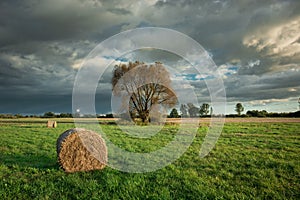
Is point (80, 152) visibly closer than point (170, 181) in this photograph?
No

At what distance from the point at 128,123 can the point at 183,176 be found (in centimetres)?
2571

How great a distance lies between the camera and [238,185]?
7.02 meters

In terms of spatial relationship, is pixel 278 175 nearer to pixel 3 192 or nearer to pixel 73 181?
pixel 73 181

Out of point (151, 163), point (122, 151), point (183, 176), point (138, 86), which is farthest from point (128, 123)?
point (183, 176)

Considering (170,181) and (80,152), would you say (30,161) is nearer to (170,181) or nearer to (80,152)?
(80,152)

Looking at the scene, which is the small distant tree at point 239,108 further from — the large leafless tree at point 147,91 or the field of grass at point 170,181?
the field of grass at point 170,181

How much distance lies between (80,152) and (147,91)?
24.9 m

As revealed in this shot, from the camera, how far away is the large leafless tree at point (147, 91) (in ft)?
106

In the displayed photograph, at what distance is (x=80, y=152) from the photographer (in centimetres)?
877

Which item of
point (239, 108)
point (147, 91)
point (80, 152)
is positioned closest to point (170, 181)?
point (80, 152)

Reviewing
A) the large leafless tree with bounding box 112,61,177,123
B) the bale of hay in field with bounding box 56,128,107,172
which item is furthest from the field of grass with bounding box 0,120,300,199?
the large leafless tree with bounding box 112,61,177,123

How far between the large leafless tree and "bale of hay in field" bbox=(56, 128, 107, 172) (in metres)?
22.7

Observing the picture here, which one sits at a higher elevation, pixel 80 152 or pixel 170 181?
pixel 80 152

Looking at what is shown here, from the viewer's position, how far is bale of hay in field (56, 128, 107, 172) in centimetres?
862
